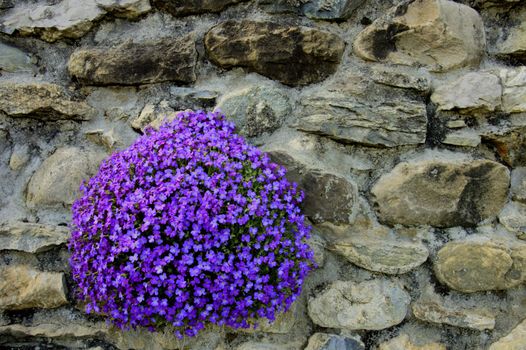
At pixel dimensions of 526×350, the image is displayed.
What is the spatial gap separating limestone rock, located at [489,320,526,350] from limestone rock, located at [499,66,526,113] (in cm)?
101

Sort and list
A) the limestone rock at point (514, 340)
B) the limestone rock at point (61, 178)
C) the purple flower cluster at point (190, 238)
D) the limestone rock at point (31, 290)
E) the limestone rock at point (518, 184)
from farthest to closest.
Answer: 1. the limestone rock at point (61, 178)
2. the limestone rock at point (31, 290)
3. the limestone rock at point (518, 184)
4. the limestone rock at point (514, 340)
5. the purple flower cluster at point (190, 238)

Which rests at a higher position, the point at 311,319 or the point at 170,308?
the point at 170,308

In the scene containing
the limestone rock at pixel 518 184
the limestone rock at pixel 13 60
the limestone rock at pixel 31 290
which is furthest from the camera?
the limestone rock at pixel 13 60

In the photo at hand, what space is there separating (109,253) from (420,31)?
178 centimetres

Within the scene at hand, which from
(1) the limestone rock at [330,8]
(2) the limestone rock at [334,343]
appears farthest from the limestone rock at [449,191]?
(1) the limestone rock at [330,8]

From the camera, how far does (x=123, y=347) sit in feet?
8.23

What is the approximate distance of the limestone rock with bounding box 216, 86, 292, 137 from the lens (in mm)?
2586

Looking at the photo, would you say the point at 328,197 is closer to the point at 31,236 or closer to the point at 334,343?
the point at 334,343

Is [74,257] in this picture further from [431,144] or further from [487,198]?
[487,198]

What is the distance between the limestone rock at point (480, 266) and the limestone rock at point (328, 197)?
1.61 feet

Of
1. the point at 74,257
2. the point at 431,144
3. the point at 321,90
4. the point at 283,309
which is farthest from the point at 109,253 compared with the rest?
the point at 431,144

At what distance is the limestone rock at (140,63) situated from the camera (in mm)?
2672

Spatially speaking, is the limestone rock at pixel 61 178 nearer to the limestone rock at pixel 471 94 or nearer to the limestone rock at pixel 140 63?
the limestone rock at pixel 140 63

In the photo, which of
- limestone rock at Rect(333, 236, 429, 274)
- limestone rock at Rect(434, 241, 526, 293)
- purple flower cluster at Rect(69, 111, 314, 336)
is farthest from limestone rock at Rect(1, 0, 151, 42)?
limestone rock at Rect(434, 241, 526, 293)
